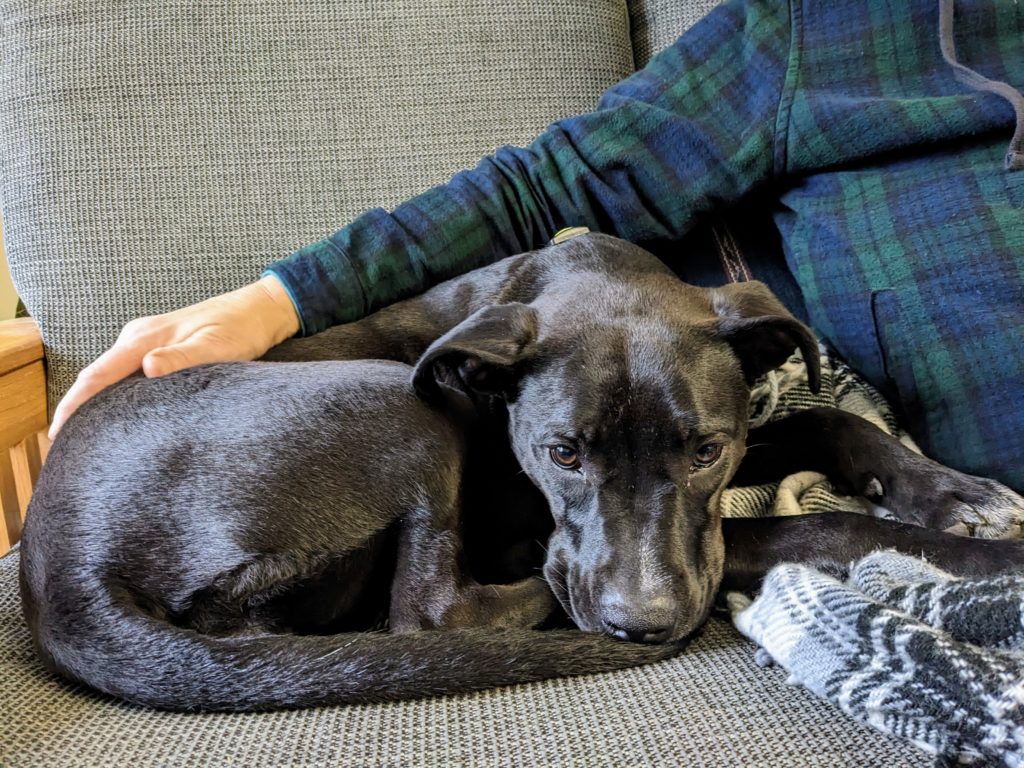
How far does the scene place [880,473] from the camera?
171cm

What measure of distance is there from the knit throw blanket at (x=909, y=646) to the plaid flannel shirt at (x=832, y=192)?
618 millimetres

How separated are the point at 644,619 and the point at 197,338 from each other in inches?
42.5

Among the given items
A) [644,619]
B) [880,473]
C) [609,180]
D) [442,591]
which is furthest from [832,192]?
[442,591]

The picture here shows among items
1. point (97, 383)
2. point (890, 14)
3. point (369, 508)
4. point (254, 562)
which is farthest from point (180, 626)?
point (890, 14)

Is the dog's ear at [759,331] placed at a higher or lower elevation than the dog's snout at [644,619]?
higher

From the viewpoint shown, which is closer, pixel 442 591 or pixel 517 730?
pixel 517 730

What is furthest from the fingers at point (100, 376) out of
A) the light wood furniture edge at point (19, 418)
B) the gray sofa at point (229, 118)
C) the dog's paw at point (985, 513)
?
the dog's paw at point (985, 513)

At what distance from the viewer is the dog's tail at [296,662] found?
126cm

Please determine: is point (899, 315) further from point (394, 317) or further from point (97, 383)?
point (97, 383)

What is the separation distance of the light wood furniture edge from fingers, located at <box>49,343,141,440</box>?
0.30 metres

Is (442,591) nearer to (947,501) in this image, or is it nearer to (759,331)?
(759,331)

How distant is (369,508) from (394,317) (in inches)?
→ 26.1

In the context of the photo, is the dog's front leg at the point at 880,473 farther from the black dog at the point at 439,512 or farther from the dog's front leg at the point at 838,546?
the dog's front leg at the point at 838,546

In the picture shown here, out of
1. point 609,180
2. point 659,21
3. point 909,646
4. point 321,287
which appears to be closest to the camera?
point 909,646
